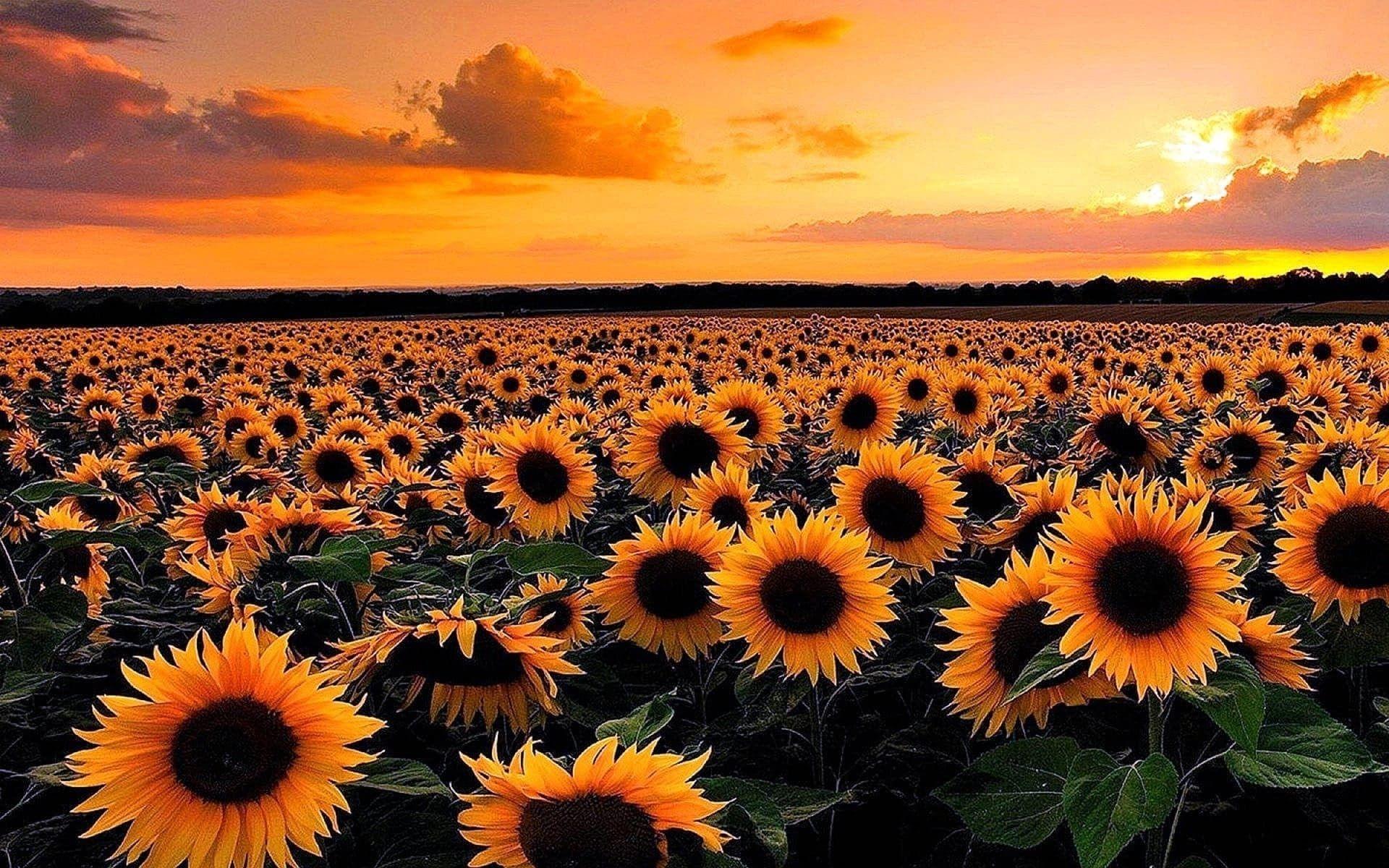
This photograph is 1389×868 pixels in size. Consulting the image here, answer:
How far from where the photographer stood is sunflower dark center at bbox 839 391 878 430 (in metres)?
7.01

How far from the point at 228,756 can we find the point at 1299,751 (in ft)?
6.74

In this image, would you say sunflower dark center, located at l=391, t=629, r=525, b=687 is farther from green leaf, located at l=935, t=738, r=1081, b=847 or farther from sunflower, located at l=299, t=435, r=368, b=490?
sunflower, located at l=299, t=435, r=368, b=490

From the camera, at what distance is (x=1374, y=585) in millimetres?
2775

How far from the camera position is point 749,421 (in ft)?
19.6

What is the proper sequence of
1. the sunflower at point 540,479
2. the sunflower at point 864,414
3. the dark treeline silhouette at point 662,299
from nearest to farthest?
1. the sunflower at point 540,479
2. the sunflower at point 864,414
3. the dark treeline silhouette at point 662,299

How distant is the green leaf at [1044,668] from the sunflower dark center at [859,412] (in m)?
4.80

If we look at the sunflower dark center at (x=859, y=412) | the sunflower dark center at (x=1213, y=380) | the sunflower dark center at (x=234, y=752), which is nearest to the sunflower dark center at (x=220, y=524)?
the sunflower dark center at (x=234, y=752)

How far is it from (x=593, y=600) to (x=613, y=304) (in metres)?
90.8

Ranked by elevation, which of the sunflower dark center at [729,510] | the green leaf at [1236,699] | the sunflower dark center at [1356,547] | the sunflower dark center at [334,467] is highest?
the sunflower dark center at [1356,547]

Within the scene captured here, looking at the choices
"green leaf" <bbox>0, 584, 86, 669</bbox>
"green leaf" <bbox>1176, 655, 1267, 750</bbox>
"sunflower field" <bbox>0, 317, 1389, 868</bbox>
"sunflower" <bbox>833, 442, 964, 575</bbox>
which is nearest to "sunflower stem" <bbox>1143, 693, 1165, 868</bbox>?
"sunflower field" <bbox>0, 317, 1389, 868</bbox>

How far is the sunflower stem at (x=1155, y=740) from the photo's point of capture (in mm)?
2137

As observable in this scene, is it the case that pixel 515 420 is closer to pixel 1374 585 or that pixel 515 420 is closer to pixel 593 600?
pixel 593 600

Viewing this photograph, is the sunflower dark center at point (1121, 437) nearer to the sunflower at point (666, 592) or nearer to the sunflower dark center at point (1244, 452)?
the sunflower dark center at point (1244, 452)

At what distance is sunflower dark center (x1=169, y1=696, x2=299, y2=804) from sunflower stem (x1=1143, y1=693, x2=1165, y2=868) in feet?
5.59
